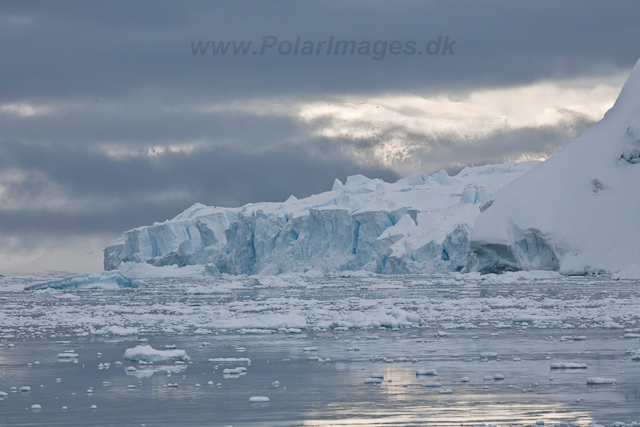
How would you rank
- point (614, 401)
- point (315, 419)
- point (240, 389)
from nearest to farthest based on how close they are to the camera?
1. point (315, 419)
2. point (614, 401)
3. point (240, 389)

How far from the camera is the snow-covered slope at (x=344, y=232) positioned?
197 ft

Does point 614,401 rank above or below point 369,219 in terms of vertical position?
below

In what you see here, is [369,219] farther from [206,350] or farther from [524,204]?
[206,350]

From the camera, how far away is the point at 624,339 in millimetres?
13188

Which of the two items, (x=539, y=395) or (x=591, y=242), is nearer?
(x=539, y=395)

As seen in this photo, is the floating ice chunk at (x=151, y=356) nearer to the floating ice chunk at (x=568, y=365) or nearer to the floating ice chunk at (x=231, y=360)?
the floating ice chunk at (x=231, y=360)

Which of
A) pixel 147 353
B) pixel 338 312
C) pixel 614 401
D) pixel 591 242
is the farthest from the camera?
pixel 591 242

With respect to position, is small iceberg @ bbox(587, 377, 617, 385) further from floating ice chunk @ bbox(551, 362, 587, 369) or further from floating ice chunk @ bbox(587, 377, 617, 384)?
floating ice chunk @ bbox(551, 362, 587, 369)

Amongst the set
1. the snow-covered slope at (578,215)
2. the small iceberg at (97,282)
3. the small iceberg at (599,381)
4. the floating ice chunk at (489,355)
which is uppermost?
the snow-covered slope at (578,215)

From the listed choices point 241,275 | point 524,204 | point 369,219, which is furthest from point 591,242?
point 241,275

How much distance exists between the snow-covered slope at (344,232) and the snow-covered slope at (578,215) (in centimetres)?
670

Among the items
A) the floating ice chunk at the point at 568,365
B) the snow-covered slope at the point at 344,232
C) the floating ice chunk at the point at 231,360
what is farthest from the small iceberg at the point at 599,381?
the snow-covered slope at the point at 344,232

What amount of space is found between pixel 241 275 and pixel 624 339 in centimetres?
5674

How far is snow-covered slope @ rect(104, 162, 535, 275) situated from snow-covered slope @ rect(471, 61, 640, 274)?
670 cm
